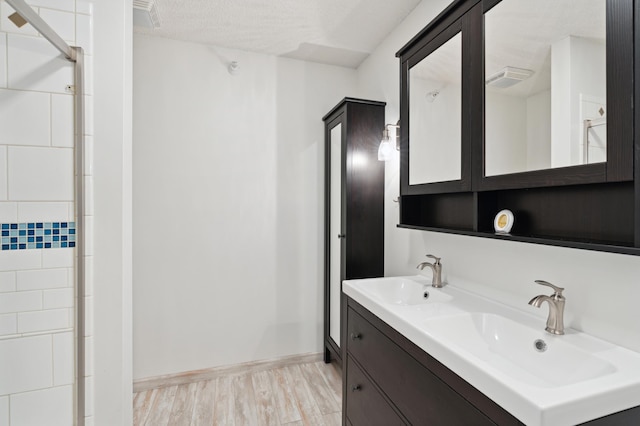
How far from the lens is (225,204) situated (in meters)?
2.48

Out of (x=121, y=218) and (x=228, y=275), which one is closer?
(x=121, y=218)

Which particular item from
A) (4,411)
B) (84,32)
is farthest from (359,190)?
(4,411)

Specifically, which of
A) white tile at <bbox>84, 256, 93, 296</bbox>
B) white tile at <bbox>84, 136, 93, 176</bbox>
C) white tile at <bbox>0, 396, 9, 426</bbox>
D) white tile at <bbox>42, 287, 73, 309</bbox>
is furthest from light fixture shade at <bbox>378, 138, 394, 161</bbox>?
white tile at <bbox>0, 396, 9, 426</bbox>

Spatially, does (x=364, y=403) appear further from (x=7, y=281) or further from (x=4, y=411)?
(x=7, y=281)

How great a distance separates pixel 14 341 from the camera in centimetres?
117

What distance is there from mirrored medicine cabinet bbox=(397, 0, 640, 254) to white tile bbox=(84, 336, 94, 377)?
162cm

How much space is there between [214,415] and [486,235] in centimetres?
194

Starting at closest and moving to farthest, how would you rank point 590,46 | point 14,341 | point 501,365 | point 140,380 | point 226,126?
point 590,46 < point 501,365 < point 14,341 < point 140,380 < point 226,126

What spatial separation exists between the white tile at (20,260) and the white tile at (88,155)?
0.35m

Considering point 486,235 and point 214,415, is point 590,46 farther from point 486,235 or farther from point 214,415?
point 214,415

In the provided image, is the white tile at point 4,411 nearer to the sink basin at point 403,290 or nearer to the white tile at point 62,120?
the white tile at point 62,120

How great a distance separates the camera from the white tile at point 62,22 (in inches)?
49.1

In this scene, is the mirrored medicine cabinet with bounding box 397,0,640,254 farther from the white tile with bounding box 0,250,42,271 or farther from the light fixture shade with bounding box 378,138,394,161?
the white tile with bounding box 0,250,42,271

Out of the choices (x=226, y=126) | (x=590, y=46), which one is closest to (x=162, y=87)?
(x=226, y=126)
